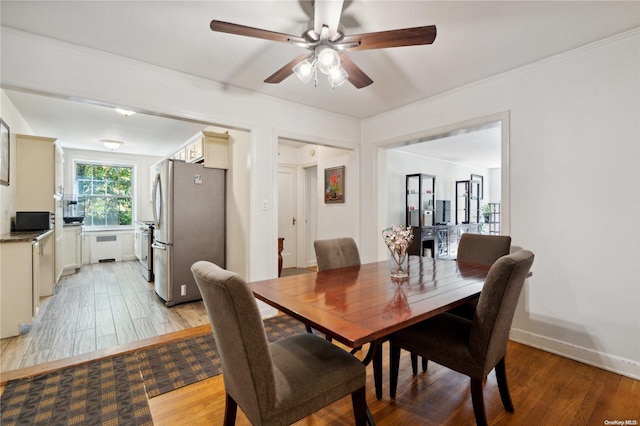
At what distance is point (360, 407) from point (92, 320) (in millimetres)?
3112

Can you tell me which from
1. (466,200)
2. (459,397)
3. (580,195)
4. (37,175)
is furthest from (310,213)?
(459,397)

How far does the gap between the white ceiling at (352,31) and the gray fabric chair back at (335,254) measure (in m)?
1.55

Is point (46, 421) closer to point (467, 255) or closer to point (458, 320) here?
point (458, 320)

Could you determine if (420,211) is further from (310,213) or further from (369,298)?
(369,298)

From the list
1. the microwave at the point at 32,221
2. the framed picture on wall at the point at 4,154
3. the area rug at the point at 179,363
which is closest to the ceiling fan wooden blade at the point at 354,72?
the area rug at the point at 179,363

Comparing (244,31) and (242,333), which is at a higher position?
(244,31)

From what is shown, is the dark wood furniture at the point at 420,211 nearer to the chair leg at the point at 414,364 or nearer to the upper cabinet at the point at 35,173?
the chair leg at the point at 414,364

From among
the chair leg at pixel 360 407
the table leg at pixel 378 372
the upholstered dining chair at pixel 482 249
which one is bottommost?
the table leg at pixel 378 372

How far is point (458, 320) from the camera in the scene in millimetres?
1751

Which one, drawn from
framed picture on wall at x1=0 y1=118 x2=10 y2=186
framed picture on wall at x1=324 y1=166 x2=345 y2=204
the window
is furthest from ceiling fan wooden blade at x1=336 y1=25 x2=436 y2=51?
the window

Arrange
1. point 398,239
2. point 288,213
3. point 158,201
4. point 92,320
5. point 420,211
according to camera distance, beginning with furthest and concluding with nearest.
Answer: point 288,213, point 420,211, point 158,201, point 92,320, point 398,239

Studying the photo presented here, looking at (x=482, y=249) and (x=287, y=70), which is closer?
(x=287, y=70)

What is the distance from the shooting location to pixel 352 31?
2064 mm

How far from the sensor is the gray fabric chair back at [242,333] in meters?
0.99
